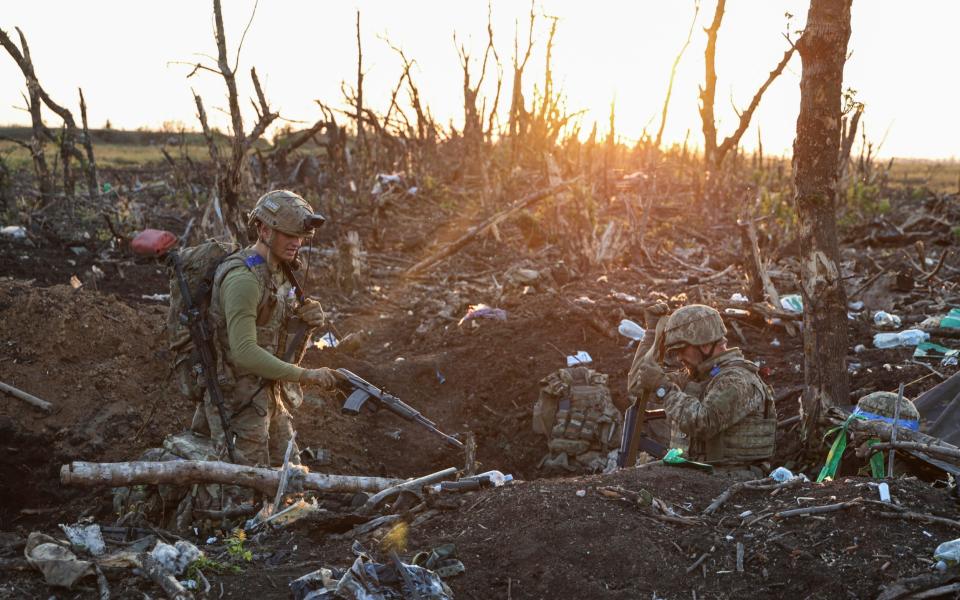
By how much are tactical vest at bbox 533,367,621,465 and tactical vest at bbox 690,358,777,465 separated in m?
2.18

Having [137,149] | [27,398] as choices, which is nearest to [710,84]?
[27,398]

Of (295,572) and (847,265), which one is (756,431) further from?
(847,265)

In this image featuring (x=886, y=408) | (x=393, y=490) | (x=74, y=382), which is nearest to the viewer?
(x=393, y=490)

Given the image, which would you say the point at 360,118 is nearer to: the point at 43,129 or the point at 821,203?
the point at 43,129

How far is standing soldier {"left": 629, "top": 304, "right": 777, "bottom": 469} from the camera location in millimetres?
5020

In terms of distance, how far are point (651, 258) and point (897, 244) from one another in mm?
6236

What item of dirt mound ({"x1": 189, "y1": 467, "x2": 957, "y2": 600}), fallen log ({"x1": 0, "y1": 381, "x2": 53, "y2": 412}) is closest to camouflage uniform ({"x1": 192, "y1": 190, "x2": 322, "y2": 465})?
dirt mound ({"x1": 189, "y1": 467, "x2": 957, "y2": 600})

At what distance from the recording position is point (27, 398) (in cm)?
751

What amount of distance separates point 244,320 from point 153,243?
157cm

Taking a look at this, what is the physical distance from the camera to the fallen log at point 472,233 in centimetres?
1442

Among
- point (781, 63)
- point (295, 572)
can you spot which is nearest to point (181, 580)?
point (295, 572)

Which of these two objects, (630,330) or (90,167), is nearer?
(630,330)

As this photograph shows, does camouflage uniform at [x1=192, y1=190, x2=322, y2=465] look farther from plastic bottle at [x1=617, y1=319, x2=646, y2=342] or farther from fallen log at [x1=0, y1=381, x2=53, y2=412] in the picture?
plastic bottle at [x1=617, y1=319, x2=646, y2=342]

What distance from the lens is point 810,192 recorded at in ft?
19.6
